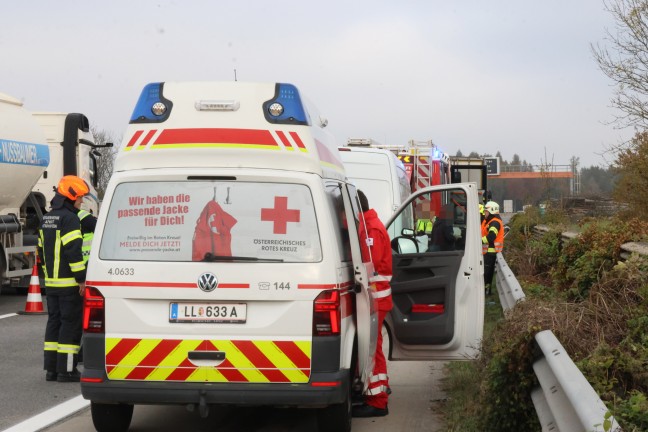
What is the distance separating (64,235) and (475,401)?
4135 millimetres

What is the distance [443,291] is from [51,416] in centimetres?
336

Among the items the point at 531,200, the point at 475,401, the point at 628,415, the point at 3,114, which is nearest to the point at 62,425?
the point at 475,401

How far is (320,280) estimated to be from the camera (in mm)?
6164

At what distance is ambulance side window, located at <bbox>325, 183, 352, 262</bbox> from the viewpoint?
6.61 m

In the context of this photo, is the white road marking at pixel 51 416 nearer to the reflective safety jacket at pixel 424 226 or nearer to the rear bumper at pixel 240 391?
the rear bumper at pixel 240 391

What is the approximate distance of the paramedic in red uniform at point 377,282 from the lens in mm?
7473

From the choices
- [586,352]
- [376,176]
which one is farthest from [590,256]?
[376,176]

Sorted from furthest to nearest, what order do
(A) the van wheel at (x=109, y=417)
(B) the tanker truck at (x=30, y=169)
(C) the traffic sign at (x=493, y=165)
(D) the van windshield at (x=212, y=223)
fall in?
1. (C) the traffic sign at (x=493, y=165)
2. (B) the tanker truck at (x=30, y=169)
3. (A) the van wheel at (x=109, y=417)
4. (D) the van windshield at (x=212, y=223)

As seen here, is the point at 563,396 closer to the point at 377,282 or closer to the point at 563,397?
the point at 563,397

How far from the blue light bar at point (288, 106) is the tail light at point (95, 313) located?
5.39ft

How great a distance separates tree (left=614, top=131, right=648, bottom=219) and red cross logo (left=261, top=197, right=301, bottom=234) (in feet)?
39.9

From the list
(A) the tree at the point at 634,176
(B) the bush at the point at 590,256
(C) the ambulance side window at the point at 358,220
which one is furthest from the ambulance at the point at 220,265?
(A) the tree at the point at 634,176

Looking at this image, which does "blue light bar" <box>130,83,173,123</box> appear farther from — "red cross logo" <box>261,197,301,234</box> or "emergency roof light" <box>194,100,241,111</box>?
"red cross logo" <box>261,197,301,234</box>

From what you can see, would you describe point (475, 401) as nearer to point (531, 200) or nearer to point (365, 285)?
point (365, 285)
